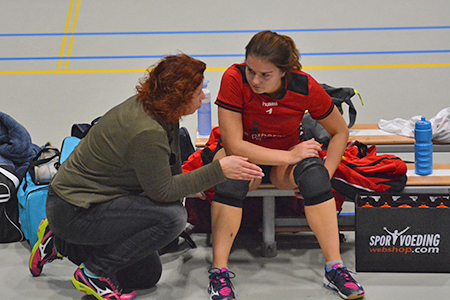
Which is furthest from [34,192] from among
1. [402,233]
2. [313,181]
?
[402,233]

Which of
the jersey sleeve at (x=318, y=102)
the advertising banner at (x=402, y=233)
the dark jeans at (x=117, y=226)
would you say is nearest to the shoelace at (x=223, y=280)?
the dark jeans at (x=117, y=226)

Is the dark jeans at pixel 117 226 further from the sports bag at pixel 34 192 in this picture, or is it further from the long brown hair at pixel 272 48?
the long brown hair at pixel 272 48

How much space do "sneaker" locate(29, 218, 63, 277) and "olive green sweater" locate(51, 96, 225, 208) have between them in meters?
0.36

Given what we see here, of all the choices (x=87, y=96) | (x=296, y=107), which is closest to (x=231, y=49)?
(x=87, y=96)

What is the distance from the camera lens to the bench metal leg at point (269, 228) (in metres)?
3.13

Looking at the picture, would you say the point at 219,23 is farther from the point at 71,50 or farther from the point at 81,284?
the point at 81,284

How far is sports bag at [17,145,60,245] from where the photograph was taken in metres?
3.17

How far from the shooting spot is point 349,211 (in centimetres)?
367

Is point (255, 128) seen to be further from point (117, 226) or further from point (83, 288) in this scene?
point (83, 288)

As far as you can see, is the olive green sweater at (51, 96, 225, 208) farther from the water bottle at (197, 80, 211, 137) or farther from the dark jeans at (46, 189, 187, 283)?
the water bottle at (197, 80, 211, 137)

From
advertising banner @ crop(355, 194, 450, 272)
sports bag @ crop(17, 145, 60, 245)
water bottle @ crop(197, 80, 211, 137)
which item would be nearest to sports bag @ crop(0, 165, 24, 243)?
sports bag @ crop(17, 145, 60, 245)

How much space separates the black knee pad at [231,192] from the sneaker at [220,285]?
0.31 m

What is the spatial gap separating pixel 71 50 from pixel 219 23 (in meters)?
1.68

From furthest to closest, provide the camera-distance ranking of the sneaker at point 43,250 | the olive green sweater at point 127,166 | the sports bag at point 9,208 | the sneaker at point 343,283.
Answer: the sports bag at point 9,208 < the sneaker at point 43,250 < the sneaker at point 343,283 < the olive green sweater at point 127,166
